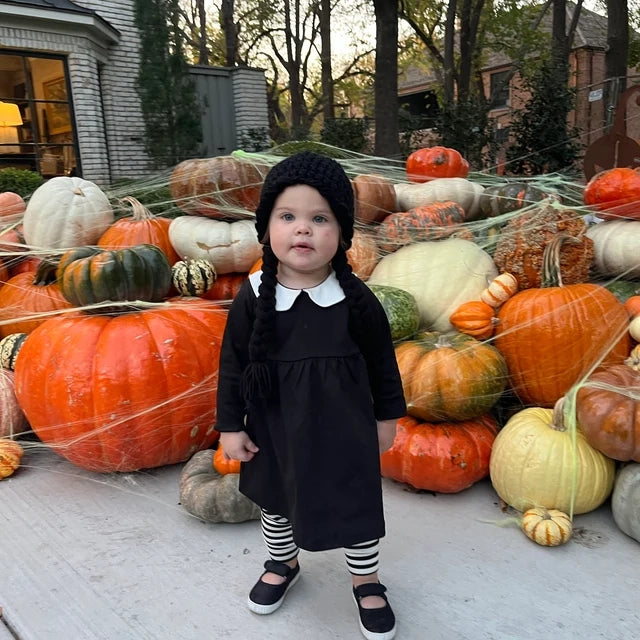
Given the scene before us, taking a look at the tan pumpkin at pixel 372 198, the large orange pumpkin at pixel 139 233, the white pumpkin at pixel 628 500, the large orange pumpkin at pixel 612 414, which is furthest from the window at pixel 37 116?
the white pumpkin at pixel 628 500

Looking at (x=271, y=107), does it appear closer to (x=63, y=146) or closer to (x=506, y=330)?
(x=63, y=146)

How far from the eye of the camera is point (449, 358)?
267 centimetres

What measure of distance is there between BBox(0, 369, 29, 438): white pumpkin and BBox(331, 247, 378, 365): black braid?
2.23 metres

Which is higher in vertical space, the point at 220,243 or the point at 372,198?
the point at 372,198

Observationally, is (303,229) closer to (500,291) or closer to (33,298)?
(500,291)

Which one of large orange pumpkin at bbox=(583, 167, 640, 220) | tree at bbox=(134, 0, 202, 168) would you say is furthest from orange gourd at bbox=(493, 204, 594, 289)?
tree at bbox=(134, 0, 202, 168)

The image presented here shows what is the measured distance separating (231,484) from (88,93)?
10157mm

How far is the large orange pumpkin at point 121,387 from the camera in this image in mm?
2631

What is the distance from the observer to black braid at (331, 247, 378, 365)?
65.7 inches

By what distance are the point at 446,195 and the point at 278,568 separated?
10.1 ft

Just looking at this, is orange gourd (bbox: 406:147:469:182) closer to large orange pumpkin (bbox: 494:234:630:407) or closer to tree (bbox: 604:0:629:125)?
large orange pumpkin (bbox: 494:234:630:407)

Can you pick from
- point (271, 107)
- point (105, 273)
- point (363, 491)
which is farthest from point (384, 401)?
point (271, 107)

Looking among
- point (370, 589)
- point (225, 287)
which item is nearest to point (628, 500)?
point (370, 589)

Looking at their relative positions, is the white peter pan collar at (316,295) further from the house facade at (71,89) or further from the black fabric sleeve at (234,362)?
the house facade at (71,89)
